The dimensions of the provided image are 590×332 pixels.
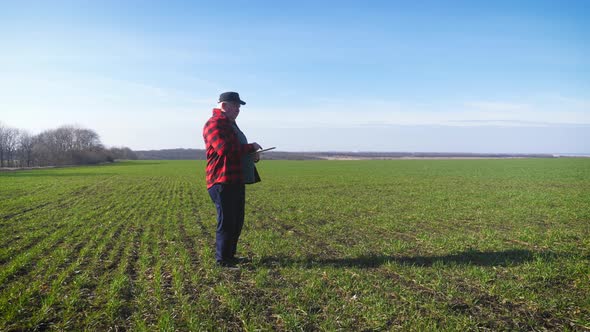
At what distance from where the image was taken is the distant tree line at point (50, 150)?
96188 mm

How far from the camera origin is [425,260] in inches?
266

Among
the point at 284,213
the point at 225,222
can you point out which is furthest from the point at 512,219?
the point at 225,222

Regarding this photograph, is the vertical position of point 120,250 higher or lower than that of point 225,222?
lower

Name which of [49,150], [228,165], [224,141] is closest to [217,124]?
[224,141]

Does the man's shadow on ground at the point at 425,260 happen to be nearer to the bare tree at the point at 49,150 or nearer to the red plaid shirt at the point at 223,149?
the red plaid shirt at the point at 223,149

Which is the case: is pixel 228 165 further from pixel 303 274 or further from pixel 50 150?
pixel 50 150

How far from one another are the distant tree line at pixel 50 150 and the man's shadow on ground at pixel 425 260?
346ft

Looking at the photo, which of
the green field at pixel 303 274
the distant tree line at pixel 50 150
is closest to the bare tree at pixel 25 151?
the distant tree line at pixel 50 150

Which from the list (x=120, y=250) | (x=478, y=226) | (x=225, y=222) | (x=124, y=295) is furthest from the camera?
(x=478, y=226)

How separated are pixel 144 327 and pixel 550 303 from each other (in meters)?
4.98

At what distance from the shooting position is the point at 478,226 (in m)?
10.3

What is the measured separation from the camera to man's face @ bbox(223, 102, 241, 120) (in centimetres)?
616

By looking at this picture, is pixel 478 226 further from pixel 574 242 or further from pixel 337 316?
pixel 337 316

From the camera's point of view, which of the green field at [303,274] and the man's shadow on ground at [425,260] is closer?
the green field at [303,274]
